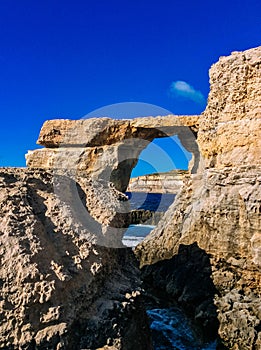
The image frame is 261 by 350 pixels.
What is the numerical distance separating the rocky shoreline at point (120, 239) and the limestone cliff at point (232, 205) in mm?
23

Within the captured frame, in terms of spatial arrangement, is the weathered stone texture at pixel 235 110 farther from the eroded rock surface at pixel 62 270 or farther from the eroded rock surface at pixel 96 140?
the eroded rock surface at pixel 96 140

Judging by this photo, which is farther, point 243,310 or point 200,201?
point 200,201

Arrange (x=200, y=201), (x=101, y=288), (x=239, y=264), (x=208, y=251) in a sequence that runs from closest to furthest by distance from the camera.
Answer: (x=101, y=288)
(x=239, y=264)
(x=208, y=251)
(x=200, y=201)

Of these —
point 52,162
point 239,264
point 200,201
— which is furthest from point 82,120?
point 239,264

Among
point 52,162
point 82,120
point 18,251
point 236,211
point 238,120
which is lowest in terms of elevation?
point 18,251

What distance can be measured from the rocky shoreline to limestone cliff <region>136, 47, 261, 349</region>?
2 centimetres

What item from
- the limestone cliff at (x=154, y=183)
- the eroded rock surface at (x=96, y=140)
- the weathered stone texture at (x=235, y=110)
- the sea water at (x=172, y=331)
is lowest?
the sea water at (x=172, y=331)

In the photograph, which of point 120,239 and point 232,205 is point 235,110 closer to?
point 232,205

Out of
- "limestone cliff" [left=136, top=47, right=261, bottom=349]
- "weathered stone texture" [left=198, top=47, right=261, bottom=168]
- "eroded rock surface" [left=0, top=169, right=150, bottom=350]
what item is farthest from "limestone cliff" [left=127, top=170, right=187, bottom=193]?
"eroded rock surface" [left=0, top=169, right=150, bottom=350]

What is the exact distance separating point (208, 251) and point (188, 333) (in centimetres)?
198

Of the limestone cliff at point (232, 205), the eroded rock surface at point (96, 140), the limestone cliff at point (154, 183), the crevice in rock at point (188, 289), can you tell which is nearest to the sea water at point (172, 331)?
the crevice in rock at point (188, 289)

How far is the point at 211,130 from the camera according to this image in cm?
849

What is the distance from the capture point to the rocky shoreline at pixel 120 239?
2.49 metres

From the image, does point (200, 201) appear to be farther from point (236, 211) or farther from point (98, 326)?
point (98, 326)
